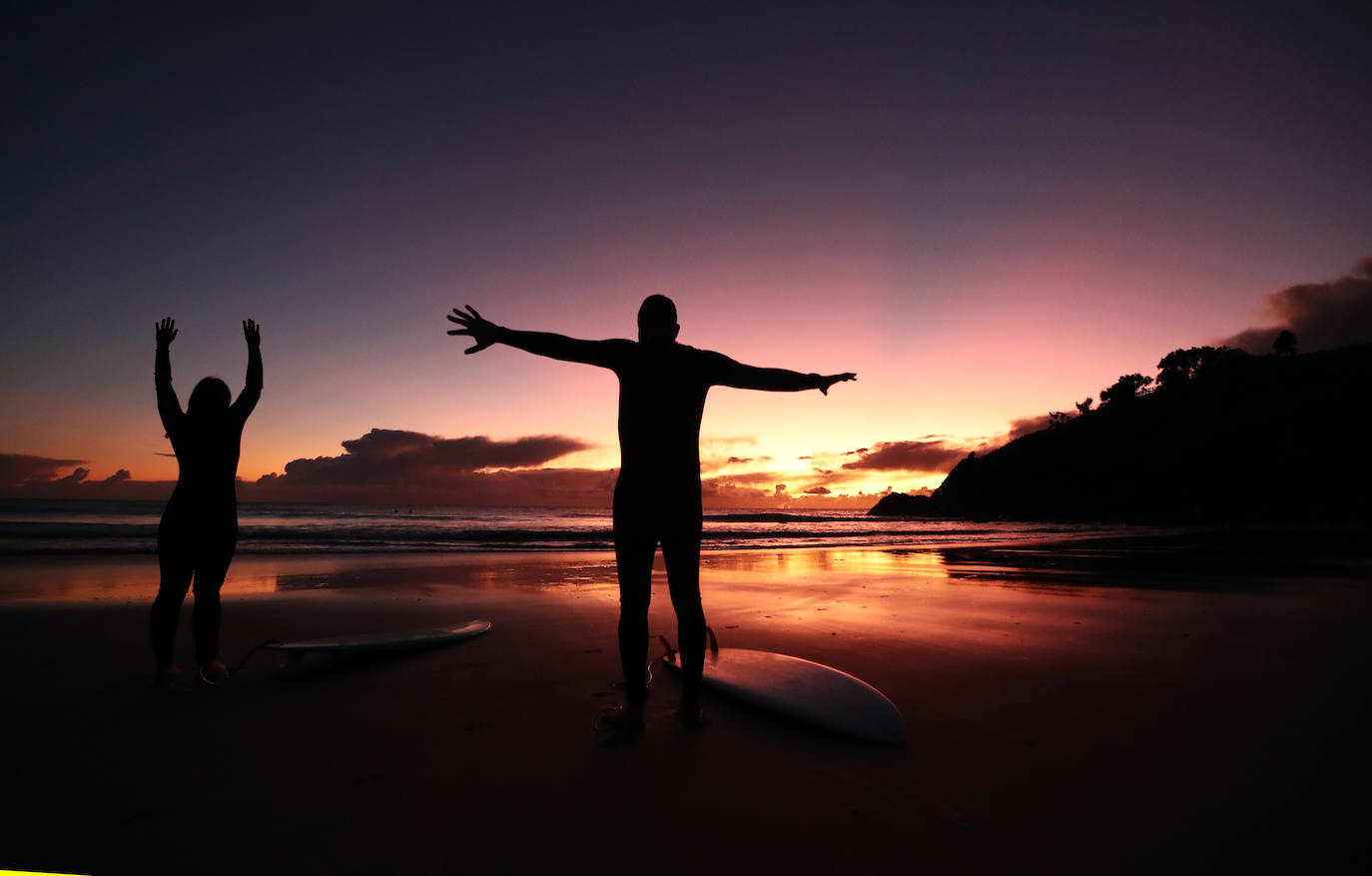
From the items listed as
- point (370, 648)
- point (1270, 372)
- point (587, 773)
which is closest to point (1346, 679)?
point (587, 773)

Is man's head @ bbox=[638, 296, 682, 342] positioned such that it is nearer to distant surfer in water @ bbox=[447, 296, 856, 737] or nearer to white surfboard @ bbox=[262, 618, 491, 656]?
distant surfer in water @ bbox=[447, 296, 856, 737]

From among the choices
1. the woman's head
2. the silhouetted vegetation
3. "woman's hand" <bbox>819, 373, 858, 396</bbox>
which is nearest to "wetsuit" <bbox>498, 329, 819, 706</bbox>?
"woman's hand" <bbox>819, 373, 858, 396</bbox>

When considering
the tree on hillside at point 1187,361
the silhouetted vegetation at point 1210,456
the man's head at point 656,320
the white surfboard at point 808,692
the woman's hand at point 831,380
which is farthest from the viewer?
the tree on hillside at point 1187,361

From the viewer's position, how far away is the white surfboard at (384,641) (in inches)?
146

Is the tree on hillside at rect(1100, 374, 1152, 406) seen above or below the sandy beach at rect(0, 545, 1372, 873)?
above

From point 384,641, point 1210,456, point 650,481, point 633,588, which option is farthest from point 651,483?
point 1210,456

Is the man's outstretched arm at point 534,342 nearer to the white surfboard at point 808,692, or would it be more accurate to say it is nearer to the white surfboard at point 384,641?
the white surfboard at point 808,692

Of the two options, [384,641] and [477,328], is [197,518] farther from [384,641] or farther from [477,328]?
[477,328]

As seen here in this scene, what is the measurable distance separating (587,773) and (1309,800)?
9.21 feet

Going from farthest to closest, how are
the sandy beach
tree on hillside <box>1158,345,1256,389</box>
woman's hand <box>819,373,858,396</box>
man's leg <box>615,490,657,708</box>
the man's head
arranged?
tree on hillside <box>1158,345,1256,389</box>
woman's hand <box>819,373,858,396</box>
the man's head
man's leg <box>615,490,657,708</box>
the sandy beach

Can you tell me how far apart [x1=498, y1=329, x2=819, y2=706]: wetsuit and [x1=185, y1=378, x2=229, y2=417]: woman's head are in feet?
8.43

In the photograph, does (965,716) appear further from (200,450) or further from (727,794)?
(200,450)

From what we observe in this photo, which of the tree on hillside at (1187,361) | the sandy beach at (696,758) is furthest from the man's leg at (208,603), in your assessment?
the tree on hillside at (1187,361)

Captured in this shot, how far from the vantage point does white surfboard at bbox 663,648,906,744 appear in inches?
105
